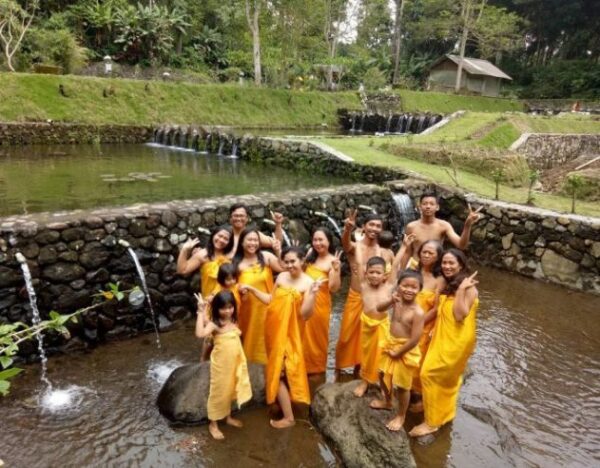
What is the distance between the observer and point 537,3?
42031 mm

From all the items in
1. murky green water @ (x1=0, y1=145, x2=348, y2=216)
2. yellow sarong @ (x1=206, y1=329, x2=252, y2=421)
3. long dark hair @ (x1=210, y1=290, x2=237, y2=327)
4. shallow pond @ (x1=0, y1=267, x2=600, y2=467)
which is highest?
long dark hair @ (x1=210, y1=290, x2=237, y2=327)

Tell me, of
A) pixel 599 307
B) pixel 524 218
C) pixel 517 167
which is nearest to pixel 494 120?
pixel 517 167

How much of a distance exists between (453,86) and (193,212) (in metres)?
36.2

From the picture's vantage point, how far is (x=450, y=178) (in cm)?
1083

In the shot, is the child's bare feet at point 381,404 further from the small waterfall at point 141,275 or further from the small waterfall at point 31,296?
the small waterfall at point 31,296

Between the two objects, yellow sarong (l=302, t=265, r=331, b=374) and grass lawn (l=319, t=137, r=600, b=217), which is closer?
yellow sarong (l=302, t=265, r=331, b=374)

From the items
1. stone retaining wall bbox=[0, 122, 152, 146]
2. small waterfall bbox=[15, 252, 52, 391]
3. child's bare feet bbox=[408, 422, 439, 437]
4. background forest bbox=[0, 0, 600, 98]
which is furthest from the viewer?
background forest bbox=[0, 0, 600, 98]

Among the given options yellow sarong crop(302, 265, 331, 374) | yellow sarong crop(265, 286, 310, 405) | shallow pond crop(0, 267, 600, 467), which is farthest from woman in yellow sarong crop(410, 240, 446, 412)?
yellow sarong crop(265, 286, 310, 405)

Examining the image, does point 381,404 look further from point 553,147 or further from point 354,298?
point 553,147

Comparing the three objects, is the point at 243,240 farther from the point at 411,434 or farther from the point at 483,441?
the point at 483,441

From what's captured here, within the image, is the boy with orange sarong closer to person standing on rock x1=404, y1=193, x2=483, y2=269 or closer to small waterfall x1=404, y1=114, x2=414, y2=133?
person standing on rock x1=404, y1=193, x2=483, y2=269

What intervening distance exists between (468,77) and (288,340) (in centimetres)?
3836

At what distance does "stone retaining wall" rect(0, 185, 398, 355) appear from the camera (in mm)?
5148

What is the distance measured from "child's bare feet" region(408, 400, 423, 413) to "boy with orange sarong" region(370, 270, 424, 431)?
582mm
